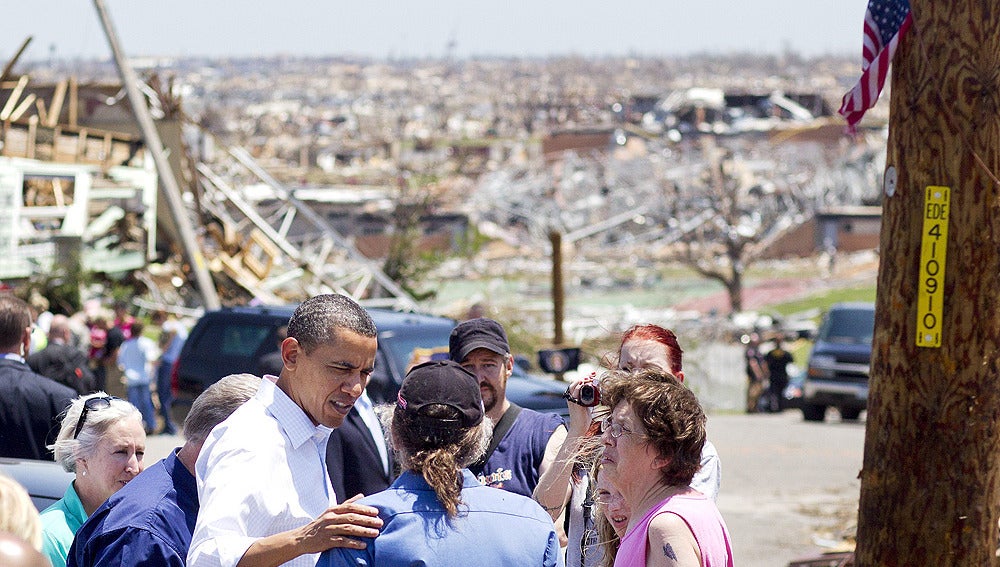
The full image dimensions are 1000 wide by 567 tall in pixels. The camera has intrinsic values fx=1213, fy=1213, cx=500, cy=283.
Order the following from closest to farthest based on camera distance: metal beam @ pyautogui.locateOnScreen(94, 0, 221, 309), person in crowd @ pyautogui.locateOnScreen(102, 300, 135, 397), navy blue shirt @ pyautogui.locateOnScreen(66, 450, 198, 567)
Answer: navy blue shirt @ pyautogui.locateOnScreen(66, 450, 198, 567) → person in crowd @ pyautogui.locateOnScreen(102, 300, 135, 397) → metal beam @ pyautogui.locateOnScreen(94, 0, 221, 309)

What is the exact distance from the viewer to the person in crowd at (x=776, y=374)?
20203 mm

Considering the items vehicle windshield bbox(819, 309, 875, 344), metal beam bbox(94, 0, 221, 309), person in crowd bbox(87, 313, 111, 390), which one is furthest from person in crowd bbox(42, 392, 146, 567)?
vehicle windshield bbox(819, 309, 875, 344)

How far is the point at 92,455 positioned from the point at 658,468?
198 cm

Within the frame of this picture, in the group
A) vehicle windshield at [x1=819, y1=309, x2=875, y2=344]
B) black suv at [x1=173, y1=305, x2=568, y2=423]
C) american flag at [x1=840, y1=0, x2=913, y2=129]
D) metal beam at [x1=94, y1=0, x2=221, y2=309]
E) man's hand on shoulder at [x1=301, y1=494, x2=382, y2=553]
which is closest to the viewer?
man's hand on shoulder at [x1=301, y1=494, x2=382, y2=553]

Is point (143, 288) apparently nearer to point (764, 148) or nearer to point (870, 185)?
point (870, 185)

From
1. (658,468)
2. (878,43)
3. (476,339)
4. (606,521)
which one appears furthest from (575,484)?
(878,43)

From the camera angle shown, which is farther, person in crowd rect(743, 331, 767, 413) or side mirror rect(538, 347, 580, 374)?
person in crowd rect(743, 331, 767, 413)

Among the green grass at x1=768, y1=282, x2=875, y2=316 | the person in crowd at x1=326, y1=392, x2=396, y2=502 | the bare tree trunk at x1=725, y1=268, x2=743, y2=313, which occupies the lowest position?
the green grass at x1=768, y1=282, x2=875, y2=316

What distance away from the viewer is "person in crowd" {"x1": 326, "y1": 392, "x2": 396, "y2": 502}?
5.01m

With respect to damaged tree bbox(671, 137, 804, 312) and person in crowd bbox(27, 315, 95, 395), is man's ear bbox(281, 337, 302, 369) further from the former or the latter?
damaged tree bbox(671, 137, 804, 312)

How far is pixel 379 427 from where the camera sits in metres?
5.43

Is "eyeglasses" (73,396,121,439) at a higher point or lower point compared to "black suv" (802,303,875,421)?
higher

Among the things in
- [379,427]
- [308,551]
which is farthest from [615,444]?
[379,427]

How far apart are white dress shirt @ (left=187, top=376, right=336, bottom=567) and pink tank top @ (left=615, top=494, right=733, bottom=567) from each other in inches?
34.9
